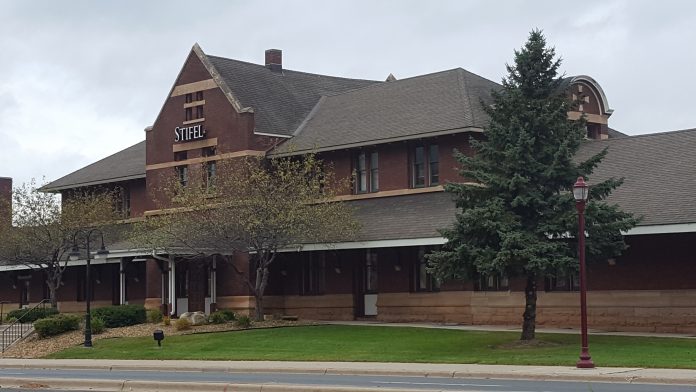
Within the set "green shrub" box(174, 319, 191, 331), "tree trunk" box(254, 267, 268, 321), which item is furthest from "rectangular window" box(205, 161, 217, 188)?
"green shrub" box(174, 319, 191, 331)

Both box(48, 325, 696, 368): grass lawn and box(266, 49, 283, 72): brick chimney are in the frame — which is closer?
box(48, 325, 696, 368): grass lawn

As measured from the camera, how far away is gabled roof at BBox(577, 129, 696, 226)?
34753mm

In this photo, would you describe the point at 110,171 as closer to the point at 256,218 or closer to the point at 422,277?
the point at 256,218

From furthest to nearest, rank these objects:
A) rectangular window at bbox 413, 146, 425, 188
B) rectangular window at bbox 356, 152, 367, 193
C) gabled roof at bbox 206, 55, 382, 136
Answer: gabled roof at bbox 206, 55, 382, 136, rectangular window at bbox 356, 152, 367, 193, rectangular window at bbox 413, 146, 425, 188

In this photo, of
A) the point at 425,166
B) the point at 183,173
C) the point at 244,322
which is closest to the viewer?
the point at 244,322

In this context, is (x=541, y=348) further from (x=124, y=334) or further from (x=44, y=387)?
(x=124, y=334)

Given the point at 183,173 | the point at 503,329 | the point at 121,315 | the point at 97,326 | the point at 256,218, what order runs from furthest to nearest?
the point at 183,173, the point at 121,315, the point at 97,326, the point at 256,218, the point at 503,329

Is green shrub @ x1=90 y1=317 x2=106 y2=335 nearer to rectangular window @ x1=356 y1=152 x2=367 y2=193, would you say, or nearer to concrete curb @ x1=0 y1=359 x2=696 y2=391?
concrete curb @ x1=0 y1=359 x2=696 y2=391

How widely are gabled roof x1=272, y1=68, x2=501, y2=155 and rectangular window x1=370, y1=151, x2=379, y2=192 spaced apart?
0.99 meters

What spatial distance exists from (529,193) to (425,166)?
12.4 m

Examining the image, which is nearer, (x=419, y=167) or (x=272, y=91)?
(x=419, y=167)

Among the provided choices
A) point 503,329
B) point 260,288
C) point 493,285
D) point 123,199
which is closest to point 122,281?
point 123,199

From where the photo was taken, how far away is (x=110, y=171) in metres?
58.0

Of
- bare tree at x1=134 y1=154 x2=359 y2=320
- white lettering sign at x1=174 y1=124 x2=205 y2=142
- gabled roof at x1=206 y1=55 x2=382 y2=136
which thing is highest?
gabled roof at x1=206 y1=55 x2=382 y2=136
